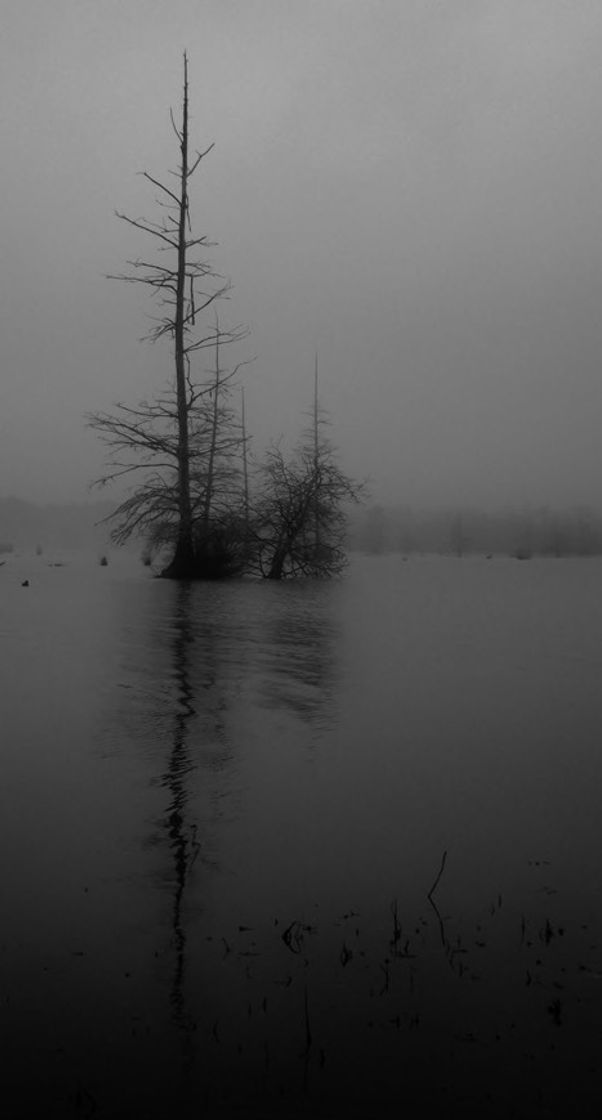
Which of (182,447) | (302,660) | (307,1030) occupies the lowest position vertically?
(307,1030)

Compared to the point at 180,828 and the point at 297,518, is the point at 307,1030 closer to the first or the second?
the point at 180,828

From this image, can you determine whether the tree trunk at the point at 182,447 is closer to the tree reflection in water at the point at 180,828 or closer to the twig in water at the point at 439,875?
the tree reflection in water at the point at 180,828

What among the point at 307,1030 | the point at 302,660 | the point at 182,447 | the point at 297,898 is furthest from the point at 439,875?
the point at 182,447

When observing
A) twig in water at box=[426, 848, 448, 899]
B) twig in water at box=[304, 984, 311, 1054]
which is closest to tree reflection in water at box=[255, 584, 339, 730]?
twig in water at box=[426, 848, 448, 899]

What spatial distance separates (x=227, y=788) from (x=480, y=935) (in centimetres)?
181

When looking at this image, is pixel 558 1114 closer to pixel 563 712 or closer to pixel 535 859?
pixel 535 859

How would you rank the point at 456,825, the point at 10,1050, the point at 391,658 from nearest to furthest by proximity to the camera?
the point at 10,1050, the point at 456,825, the point at 391,658

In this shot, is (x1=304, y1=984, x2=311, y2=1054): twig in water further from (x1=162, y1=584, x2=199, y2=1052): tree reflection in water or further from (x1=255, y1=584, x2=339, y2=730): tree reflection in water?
(x1=255, y1=584, x2=339, y2=730): tree reflection in water

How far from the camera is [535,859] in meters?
3.46

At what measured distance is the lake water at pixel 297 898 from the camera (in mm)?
2062

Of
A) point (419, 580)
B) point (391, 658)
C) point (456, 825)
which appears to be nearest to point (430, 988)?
point (456, 825)

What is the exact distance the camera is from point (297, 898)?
3.02 m

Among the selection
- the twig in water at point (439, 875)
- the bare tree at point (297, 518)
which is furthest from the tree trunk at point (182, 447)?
the twig in water at point (439, 875)

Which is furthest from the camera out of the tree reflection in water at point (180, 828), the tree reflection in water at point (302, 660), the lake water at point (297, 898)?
the tree reflection in water at point (302, 660)
